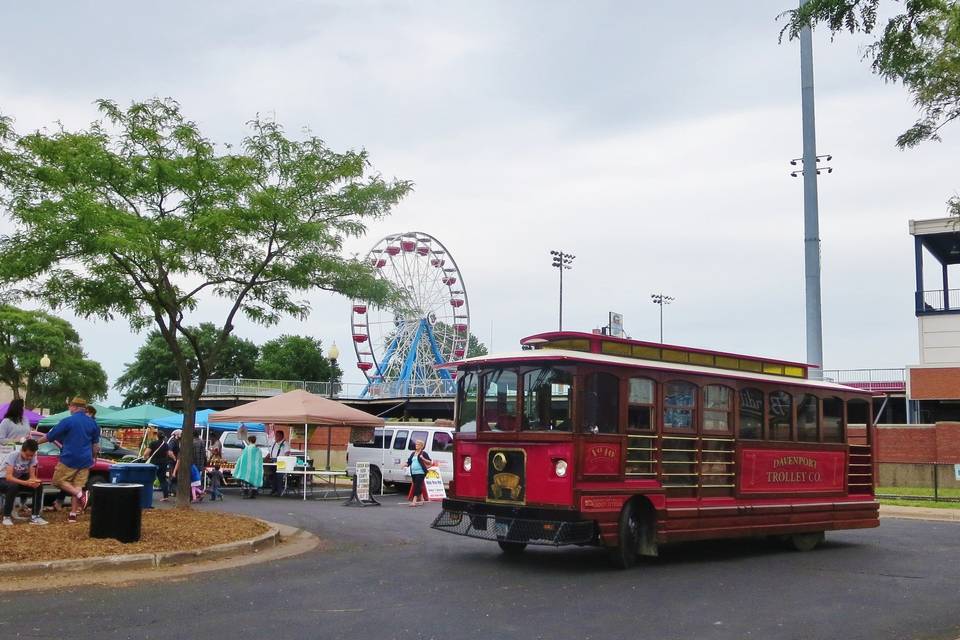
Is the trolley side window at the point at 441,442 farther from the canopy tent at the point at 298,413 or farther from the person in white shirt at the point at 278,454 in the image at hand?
the person in white shirt at the point at 278,454

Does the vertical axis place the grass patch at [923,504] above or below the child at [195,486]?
below

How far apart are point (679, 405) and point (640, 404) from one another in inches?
31.0

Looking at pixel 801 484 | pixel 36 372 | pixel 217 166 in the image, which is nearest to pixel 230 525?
pixel 217 166

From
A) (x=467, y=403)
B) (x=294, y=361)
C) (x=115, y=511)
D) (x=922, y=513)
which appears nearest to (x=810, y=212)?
(x=922, y=513)

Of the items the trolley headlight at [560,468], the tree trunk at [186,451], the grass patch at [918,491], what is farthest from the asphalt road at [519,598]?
the grass patch at [918,491]

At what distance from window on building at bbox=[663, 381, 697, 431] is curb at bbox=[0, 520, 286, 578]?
5706 mm

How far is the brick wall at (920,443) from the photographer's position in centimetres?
3606

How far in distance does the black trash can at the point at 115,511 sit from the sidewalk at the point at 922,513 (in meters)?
17.6

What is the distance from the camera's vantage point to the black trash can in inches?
450

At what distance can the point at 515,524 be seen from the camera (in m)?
11.8

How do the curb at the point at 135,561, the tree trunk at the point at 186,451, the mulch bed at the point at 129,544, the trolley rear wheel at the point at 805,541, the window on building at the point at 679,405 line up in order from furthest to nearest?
1. the tree trunk at the point at 186,451
2. the trolley rear wheel at the point at 805,541
3. the window on building at the point at 679,405
4. the mulch bed at the point at 129,544
5. the curb at the point at 135,561

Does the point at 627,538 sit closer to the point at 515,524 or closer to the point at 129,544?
the point at 515,524

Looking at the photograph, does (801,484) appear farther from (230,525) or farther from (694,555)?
(230,525)

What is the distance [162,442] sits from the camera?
22.6 m
